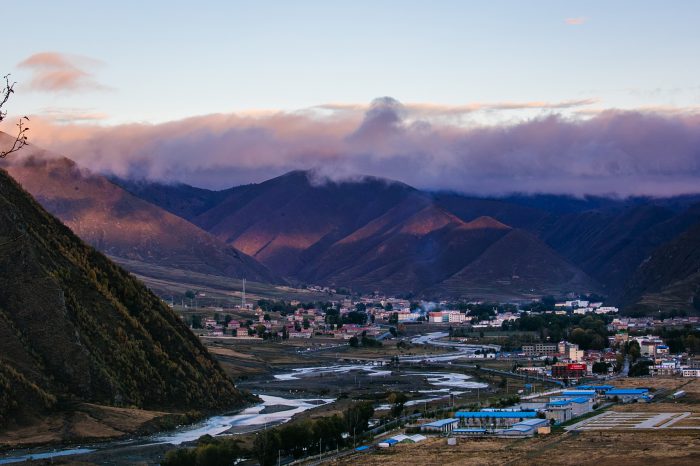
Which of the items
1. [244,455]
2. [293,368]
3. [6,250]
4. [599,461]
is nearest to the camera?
[599,461]

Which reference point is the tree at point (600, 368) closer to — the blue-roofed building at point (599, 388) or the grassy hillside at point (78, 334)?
the blue-roofed building at point (599, 388)

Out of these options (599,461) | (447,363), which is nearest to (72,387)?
(599,461)

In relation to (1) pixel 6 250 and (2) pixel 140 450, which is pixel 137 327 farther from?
(2) pixel 140 450

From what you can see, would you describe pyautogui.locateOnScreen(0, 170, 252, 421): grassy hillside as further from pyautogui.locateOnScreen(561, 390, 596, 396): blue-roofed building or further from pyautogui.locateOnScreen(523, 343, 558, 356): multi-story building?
pyautogui.locateOnScreen(523, 343, 558, 356): multi-story building

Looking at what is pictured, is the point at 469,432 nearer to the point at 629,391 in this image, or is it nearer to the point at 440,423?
the point at 440,423

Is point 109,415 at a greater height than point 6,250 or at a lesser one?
lesser

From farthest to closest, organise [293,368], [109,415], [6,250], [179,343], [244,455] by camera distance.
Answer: [293,368]
[179,343]
[6,250]
[109,415]
[244,455]
